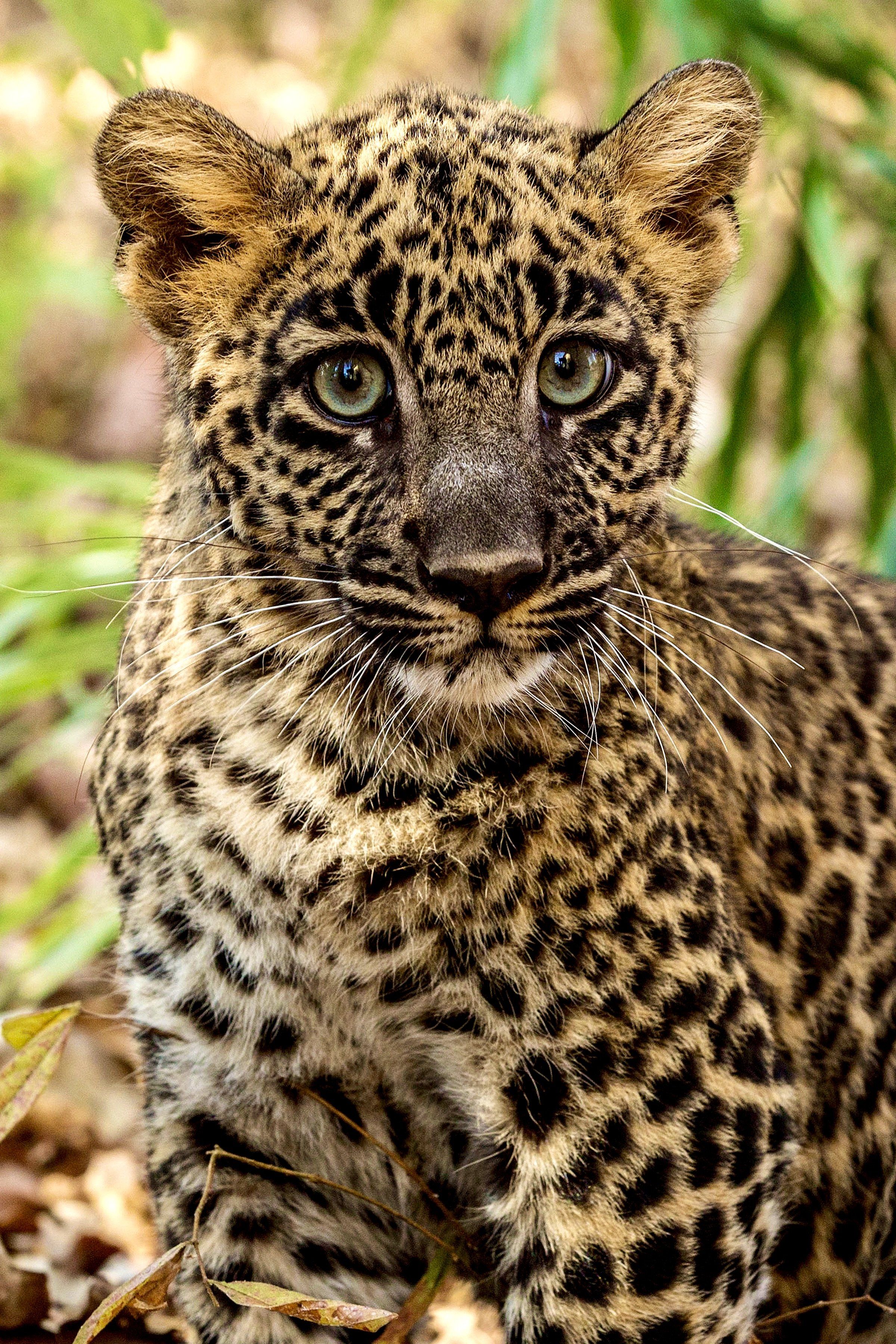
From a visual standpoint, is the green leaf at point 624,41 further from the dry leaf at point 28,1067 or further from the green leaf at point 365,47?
the dry leaf at point 28,1067

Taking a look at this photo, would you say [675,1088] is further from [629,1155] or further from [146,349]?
[146,349]

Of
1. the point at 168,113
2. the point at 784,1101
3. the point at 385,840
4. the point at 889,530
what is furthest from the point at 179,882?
the point at 889,530

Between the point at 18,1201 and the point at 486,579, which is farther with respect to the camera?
the point at 18,1201

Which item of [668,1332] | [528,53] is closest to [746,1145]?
[668,1332]

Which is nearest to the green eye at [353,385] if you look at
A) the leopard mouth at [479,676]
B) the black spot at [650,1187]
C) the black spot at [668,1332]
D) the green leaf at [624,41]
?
the leopard mouth at [479,676]

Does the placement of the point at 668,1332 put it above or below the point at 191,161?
below

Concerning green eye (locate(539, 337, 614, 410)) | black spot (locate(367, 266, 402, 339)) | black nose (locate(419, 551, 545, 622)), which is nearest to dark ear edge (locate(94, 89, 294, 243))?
black spot (locate(367, 266, 402, 339))
